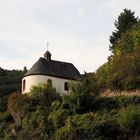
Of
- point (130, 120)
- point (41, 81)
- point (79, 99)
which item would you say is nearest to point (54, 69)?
point (41, 81)

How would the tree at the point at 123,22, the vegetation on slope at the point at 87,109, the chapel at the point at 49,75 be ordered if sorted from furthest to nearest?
the tree at the point at 123,22 < the chapel at the point at 49,75 < the vegetation on slope at the point at 87,109

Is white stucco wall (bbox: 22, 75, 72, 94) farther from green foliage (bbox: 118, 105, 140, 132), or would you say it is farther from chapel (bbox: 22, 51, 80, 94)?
green foliage (bbox: 118, 105, 140, 132)

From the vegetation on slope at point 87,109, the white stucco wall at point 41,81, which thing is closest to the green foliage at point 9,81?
the white stucco wall at point 41,81

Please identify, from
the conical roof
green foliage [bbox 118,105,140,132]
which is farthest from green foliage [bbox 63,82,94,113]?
the conical roof

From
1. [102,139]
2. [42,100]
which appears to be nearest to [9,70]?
[42,100]

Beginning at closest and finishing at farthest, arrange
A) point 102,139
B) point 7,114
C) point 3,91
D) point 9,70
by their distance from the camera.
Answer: point 102,139 → point 7,114 → point 3,91 → point 9,70

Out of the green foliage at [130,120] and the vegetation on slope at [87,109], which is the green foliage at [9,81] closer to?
the vegetation on slope at [87,109]

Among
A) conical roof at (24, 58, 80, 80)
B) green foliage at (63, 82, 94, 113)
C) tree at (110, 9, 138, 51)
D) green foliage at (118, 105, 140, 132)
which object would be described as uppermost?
tree at (110, 9, 138, 51)

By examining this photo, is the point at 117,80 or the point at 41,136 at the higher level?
the point at 117,80

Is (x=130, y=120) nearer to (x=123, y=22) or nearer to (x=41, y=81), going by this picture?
(x=41, y=81)

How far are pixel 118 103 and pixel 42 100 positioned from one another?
8.52 meters

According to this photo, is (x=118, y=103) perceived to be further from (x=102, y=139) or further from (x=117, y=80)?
(x=102, y=139)

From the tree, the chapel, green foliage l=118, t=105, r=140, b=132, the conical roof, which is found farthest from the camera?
the tree

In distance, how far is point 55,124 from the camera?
53.4 m
